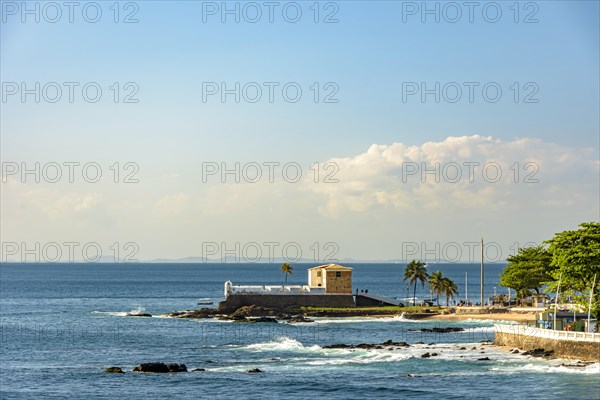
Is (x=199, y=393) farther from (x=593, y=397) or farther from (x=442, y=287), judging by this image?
(x=442, y=287)

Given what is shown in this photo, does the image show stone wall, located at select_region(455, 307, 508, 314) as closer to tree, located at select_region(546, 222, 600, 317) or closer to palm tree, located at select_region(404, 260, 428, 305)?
palm tree, located at select_region(404, 260, 428, 305)

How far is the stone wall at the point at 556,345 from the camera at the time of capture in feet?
257

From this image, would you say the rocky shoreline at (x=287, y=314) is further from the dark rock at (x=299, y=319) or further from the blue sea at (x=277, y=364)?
the blue sea at (x=277, y=364)

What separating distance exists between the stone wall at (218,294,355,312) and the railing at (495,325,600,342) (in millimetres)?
51181

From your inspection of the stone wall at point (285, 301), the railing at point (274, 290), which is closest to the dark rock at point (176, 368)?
the stone wall at point (285, 301)

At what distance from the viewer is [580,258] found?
86625 millimetres

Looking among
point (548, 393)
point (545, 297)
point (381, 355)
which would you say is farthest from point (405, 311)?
point (548, 393)

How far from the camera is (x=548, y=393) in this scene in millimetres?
66688

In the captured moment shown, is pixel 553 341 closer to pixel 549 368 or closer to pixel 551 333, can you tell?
pixel 551 333

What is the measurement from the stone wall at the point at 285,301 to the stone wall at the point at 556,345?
2064 inches

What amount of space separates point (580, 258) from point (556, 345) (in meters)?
9.13

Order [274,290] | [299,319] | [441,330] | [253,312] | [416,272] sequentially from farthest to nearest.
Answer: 1. [416,272]
2. [274,290]
3. [253,312]
4. [299,319]
5. [441,330]

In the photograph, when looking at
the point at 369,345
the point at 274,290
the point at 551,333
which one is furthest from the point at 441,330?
the point at 274,290

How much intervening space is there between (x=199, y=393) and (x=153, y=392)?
12.2 feet
